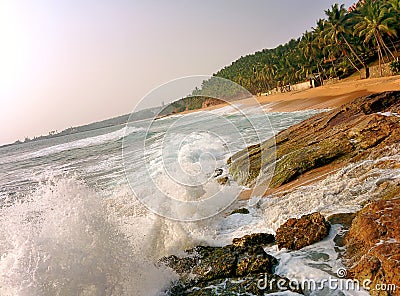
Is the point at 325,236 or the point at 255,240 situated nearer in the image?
the point at 325,236

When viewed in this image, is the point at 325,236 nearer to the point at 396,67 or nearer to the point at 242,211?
the point at 242,211

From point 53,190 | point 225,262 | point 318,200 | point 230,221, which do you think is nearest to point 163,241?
point 230,221

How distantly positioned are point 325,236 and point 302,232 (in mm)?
428

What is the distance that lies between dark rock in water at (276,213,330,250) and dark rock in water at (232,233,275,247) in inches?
13.2

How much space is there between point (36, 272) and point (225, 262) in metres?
3.41

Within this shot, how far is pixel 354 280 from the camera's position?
4.34 m

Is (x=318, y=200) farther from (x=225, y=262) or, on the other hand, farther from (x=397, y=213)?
(x=225, y=262)

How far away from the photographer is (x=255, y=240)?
20.9ft

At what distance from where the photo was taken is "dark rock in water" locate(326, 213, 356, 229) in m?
5.86

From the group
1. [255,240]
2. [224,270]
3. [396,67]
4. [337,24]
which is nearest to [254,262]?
[224,270]

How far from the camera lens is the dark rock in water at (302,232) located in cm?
565

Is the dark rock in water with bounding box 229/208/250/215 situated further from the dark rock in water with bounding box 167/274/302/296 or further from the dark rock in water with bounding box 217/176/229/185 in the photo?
the dark rock in water with bounding box 167/274/302/296

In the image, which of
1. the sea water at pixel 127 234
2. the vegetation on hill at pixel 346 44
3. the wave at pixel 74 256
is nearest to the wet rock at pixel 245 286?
the sea water at pixel 127 234

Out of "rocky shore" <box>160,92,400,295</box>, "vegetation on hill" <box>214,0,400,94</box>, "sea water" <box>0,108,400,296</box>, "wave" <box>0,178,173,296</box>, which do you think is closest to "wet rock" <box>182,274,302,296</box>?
"rocky shore" <box>160,92,400,295</box>
